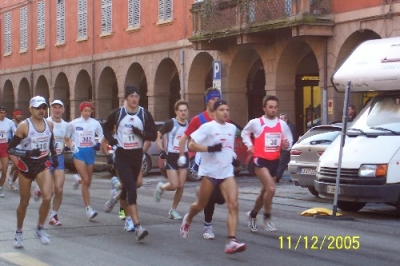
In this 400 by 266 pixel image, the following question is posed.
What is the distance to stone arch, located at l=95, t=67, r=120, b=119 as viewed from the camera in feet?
145

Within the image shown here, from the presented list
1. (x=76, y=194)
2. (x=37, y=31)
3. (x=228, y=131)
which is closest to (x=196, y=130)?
(x=228, y=131)

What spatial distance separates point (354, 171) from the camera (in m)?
15.5

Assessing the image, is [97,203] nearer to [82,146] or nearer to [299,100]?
[82,146]

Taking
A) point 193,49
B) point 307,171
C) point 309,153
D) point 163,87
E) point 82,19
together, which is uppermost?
point 82,19

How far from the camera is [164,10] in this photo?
38281 mm

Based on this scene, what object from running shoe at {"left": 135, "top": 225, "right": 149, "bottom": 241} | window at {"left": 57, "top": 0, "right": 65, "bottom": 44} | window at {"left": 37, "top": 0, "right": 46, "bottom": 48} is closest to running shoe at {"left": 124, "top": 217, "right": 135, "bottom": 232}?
running shoe at {"left": 135, "top": 225, "right": 149, "bottom": 241}

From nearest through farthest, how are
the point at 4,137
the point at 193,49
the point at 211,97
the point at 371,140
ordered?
1. the point at 211,97
2. the point at 371,140
3. the point at 4,137
4. the point at 193,49

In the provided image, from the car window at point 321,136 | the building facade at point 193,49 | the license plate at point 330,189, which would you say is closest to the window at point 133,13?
the building facade at point 193,49

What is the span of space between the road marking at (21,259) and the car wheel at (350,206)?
696 centimetres

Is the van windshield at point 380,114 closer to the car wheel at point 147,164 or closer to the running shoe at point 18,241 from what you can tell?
the running shoe at point 18,241

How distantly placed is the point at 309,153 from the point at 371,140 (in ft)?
10.2

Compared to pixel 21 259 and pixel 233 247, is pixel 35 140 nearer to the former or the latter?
pixel 21 259
